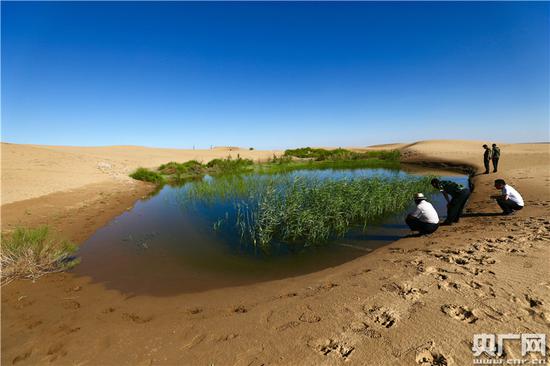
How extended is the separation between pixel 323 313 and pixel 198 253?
14.7ft

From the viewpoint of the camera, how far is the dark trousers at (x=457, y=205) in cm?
736

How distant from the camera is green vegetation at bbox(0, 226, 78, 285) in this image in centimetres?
534

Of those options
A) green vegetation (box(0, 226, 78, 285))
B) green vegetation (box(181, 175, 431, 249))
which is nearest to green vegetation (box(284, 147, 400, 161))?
green vegetation (box(181, 175, 431, 249))

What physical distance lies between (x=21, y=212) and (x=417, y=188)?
1649 cm

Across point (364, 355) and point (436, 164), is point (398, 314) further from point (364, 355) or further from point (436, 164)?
point (436, 164)

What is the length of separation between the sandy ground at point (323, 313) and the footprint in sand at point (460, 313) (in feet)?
0.05

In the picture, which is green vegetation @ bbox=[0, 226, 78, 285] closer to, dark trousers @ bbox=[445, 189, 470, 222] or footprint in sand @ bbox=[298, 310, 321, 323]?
footprint in sand @ bbox=[298, 310, 321, 323]

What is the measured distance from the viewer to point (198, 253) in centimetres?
694

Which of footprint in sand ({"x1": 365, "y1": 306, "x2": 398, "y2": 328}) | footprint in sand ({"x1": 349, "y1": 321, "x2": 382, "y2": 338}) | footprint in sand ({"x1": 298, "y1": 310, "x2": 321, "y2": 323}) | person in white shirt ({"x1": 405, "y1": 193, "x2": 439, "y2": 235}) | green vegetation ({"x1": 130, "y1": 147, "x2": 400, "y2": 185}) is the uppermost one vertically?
green vegetation ({"x1": 130, "y1": 147, "x2": 400, "y2": 185})

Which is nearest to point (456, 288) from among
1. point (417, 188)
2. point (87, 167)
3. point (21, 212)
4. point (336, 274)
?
point (336, 274)

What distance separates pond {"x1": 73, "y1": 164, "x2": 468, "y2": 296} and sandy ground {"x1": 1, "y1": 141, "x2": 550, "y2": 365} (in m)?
0.51

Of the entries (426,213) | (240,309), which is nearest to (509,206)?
(426,213)

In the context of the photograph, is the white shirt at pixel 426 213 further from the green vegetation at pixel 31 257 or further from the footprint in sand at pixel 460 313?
the green vegetation at pixel 31 257

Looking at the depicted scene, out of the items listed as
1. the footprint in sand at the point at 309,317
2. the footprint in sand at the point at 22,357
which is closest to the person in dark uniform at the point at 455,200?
the footprint in sand at the point at 309,317
